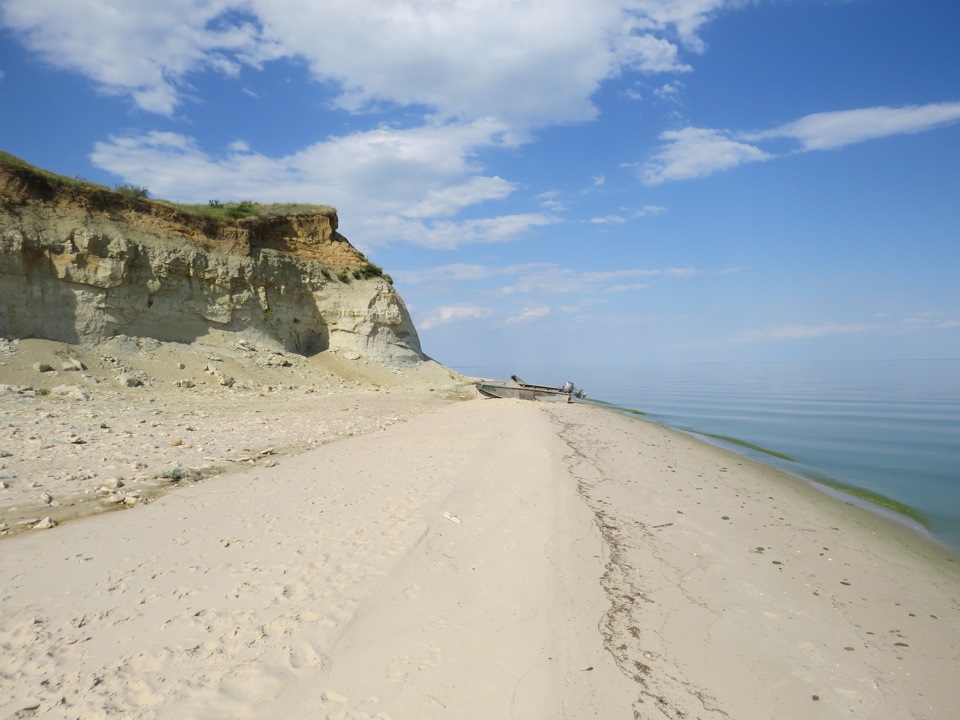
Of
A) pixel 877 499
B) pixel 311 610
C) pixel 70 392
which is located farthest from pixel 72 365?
pixel 877 499

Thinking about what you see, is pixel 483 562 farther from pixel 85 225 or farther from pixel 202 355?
pixel 85 225

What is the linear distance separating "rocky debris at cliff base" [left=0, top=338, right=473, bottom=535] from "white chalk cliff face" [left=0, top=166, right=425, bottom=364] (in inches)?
60.6

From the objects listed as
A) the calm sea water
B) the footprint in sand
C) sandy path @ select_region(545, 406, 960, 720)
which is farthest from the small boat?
the footprint in sand

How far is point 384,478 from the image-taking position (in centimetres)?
782

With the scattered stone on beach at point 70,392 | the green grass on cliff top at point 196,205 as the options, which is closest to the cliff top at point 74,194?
the green grass on cliff top at point 196,205

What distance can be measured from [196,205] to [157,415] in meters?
17.2

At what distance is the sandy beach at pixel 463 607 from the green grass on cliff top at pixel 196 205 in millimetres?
19796

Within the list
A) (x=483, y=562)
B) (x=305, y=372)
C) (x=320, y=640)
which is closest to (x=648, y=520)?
(x=483, y=562)

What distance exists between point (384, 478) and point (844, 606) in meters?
5.72

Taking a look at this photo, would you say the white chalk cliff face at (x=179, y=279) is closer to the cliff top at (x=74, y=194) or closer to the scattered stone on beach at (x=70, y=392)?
the cliff top at (x=74, y=194)

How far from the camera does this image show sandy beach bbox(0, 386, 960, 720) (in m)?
3.08

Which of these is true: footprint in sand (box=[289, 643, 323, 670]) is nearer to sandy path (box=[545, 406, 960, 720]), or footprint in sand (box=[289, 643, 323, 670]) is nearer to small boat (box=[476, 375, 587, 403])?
sandy path (box=[545, 406, 960, 720])

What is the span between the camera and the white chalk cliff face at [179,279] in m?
18.9

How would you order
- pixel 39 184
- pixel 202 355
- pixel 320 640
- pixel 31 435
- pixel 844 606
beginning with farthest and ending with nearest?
pixel 202 355, pixel 39 184, pixel 31 435, pixel 844 606, pixel 320 640
